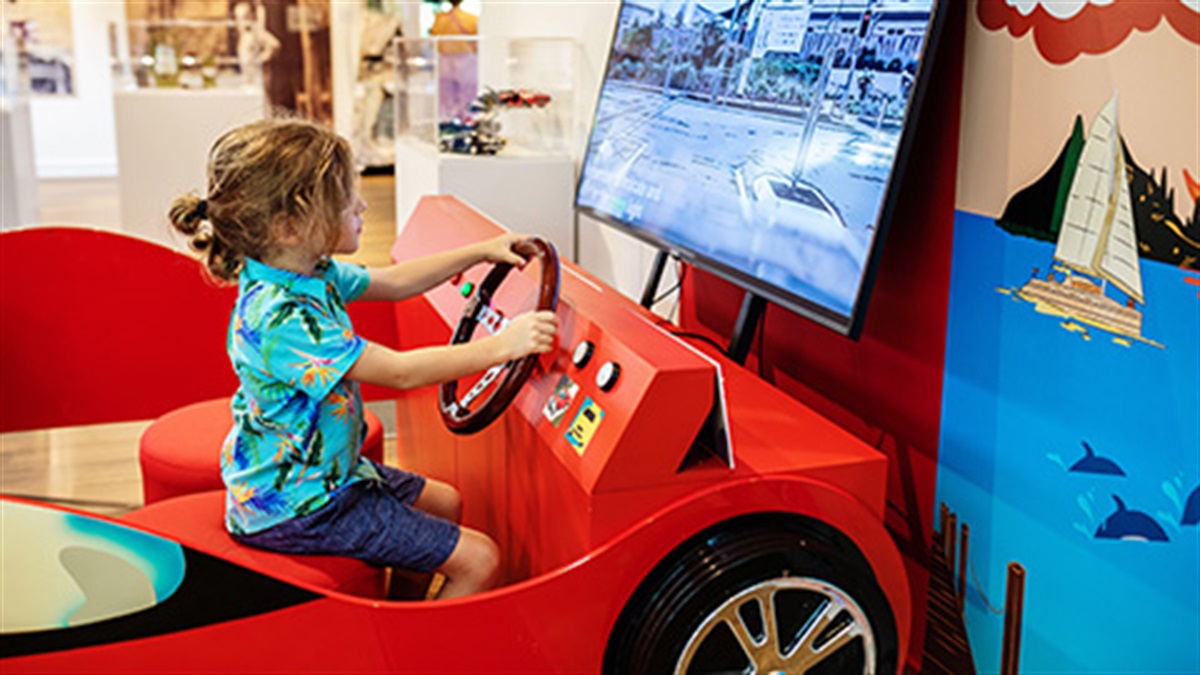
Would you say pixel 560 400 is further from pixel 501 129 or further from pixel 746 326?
pixel 501 129

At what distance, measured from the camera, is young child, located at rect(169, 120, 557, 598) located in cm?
185

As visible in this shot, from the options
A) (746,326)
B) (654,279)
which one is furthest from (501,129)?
(746,326)

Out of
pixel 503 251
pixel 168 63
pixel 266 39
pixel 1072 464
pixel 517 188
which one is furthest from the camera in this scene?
pixel 266 39

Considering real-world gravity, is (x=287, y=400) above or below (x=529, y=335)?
below

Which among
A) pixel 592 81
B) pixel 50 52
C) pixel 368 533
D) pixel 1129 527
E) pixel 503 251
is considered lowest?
pixel 50 52

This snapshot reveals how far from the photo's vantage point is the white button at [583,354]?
1891 millimetres

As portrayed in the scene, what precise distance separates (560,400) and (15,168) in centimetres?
553

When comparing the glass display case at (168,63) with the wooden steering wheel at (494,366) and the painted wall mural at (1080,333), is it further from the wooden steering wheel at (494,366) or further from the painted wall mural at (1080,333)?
the painted wall mural at (1080,333)

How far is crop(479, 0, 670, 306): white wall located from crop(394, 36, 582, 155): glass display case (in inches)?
2.2

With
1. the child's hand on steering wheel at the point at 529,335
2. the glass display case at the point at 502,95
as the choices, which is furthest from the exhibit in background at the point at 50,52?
the child's hand on steering wheel at the point at 529,335

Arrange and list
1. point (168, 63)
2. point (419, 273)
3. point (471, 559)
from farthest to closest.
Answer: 1. point (168, 63)
2. point (419, 273)
3. point (471, 559)

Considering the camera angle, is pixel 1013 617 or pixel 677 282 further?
pixel 677 282

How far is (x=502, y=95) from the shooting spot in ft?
13.4

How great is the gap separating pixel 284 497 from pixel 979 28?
1327mm
